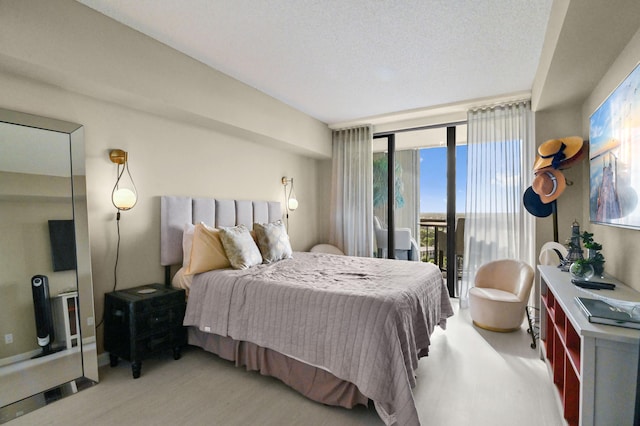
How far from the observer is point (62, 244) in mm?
2236

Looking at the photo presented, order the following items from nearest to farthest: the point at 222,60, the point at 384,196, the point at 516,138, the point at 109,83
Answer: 1. the point at 109,83
2. the point at 222,60
3. the point at 516,138
4. the point at 384,196

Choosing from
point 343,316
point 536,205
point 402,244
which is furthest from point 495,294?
point 343,316

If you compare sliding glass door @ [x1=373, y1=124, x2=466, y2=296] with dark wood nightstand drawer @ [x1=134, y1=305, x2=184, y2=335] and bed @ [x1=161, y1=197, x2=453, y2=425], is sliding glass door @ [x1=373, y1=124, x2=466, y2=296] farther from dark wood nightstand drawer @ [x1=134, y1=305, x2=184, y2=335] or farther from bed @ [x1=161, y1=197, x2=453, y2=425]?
dark wood nightstand drawer @ [x1=134, y1=305, x2=184, y2=335]

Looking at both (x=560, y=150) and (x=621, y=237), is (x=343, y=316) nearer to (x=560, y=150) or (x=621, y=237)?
(x=621, y=237)

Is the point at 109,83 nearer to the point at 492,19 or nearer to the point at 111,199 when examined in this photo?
the point at 111,199

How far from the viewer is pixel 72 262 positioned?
2.28m

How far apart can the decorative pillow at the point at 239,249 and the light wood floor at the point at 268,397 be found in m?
0.86

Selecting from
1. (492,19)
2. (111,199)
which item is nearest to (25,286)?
(111,199)

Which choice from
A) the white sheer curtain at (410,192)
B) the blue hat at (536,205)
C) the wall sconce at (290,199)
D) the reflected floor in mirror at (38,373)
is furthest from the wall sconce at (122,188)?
the blue hat at (536,205)

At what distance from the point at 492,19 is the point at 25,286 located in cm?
377

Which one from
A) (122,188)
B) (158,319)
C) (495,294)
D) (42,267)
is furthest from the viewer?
(495,294)

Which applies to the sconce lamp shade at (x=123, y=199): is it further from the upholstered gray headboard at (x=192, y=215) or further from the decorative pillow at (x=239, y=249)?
the decorative pillow at (x=239, y=249)

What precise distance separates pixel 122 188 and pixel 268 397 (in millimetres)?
2089

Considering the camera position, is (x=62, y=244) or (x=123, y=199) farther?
(x=123, y=199)
